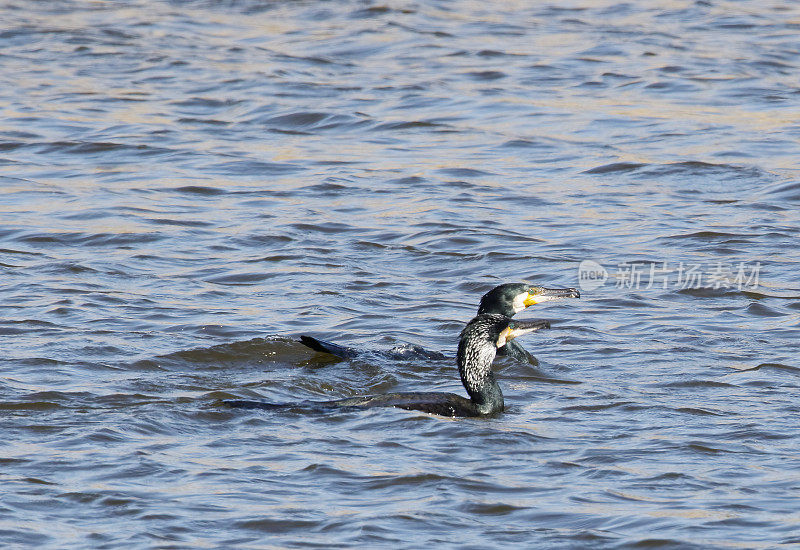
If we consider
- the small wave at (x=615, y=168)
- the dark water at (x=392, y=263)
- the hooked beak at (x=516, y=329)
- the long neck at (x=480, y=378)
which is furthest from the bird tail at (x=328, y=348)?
the small wave at (x=615, y=168)

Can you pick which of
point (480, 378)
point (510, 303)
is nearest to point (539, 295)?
point (510, 303)

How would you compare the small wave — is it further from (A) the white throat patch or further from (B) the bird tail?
(B) the bird tail

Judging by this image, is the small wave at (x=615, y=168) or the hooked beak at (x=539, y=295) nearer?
the hooked beak at (x=539, y=295)

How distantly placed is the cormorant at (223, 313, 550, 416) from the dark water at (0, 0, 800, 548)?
0.17 meters

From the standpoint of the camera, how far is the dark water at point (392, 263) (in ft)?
23.3

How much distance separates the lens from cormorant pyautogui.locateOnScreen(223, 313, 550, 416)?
339 inches

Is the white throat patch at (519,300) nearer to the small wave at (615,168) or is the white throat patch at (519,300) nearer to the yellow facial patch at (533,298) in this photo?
the yellow facial patch at (533,298)

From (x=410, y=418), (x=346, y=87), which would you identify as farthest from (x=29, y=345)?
(x=346, y=87)

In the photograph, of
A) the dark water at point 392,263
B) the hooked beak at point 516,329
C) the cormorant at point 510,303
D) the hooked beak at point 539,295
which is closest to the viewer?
the dark water at point 392,263

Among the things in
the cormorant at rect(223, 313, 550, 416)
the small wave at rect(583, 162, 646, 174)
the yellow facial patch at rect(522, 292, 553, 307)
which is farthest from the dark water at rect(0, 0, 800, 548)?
the yellow facial patch at rect(522, 292, 553, 307)

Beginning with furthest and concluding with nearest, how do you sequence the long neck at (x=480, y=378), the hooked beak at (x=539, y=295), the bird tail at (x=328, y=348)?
1. the hooked beak at (x=539, y=295)
2. the bird tail at (x=328, y=348)
3. the long neck at (x=480, y=378)

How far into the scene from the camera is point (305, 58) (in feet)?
65.4

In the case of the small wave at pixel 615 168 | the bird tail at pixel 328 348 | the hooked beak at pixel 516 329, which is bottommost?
the small wave at pixel 615 168

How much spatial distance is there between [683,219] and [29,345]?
624cm
